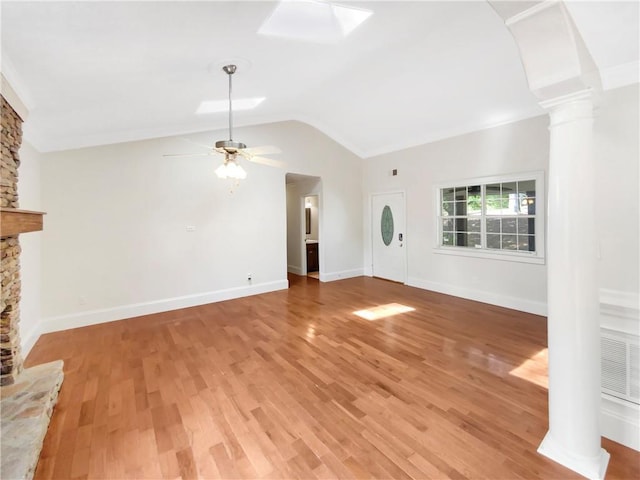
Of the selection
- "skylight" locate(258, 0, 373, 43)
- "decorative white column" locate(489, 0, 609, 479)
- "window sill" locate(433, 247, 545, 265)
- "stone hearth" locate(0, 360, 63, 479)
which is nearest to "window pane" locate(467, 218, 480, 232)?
"window sill" locate(433, 247, 545, 265)

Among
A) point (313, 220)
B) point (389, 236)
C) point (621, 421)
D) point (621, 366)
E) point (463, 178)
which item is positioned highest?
point (463, 178)

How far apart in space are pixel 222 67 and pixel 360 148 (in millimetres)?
4585

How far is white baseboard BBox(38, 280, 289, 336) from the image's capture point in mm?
4047

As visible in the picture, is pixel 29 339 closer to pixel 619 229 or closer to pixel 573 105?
pixel 573 105

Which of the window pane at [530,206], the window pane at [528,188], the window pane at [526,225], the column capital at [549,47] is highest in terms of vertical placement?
the column capital at [549,47]

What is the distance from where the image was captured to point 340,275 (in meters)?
7.00

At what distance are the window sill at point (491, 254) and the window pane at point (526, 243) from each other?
0.12 meters

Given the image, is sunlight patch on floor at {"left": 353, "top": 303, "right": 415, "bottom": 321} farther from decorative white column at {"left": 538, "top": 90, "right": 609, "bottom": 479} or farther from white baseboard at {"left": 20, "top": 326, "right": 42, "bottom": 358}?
white baseboard at {"left": 20, "top": 326, "right": 42, "bottom": 358}

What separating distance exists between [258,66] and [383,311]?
3.72 meters

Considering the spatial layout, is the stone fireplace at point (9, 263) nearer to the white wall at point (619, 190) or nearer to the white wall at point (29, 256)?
the white wall at point (29, 256)

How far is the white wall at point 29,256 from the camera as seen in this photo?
3281 millimetres

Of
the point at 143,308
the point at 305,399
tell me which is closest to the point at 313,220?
the point at 143,308

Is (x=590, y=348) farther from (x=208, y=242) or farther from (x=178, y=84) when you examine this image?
(x=208, y=242)

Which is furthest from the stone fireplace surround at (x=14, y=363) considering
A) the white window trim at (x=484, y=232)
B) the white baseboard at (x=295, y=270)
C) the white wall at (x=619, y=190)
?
the white window trim at (x=484, y=232)
